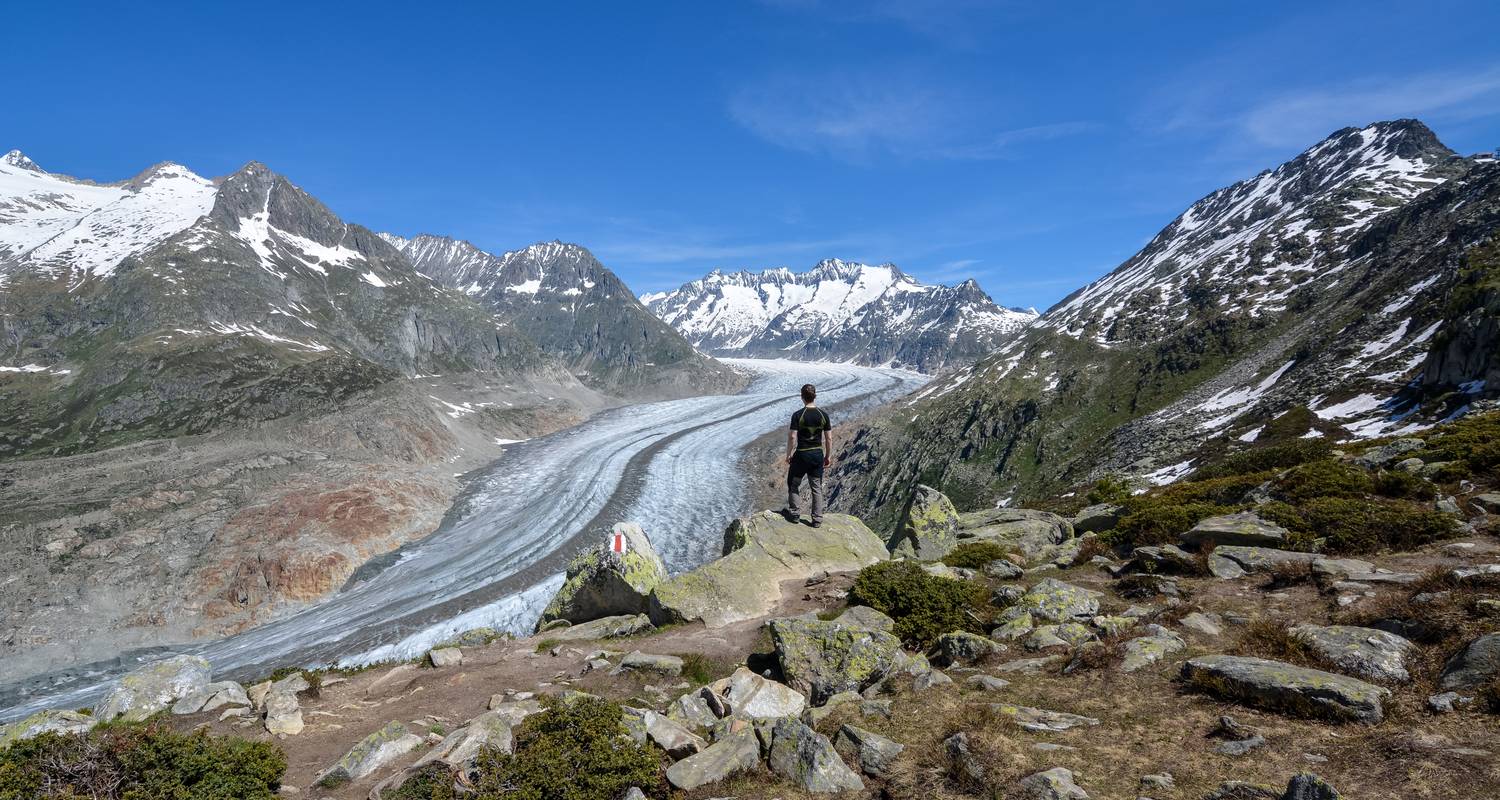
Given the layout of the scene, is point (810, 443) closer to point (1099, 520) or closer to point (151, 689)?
point (1099, 520)

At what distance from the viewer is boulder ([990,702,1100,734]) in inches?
337

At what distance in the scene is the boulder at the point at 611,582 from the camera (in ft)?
72.3

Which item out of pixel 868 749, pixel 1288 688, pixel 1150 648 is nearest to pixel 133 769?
pixel 868 749

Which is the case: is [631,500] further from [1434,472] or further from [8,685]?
[1434,472]

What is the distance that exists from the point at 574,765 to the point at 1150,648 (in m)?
9.65

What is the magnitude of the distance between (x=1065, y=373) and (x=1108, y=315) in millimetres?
35087

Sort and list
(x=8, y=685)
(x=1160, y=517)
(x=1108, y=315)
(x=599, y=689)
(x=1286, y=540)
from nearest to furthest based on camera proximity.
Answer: (x=599, y=689) → (x=1286, y=540) → (x=1160, y=517) → (x=8, y=685) → (x=1108, y=315)

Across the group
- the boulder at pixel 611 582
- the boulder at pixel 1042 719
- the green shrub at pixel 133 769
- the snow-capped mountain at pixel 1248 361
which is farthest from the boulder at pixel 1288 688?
the snow-capped mountain at pixel 1248 361

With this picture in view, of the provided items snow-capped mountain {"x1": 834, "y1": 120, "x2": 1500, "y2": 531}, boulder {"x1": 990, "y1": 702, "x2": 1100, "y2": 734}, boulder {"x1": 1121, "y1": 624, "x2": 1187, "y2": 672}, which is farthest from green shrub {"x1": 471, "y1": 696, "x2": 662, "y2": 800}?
snow-capped mountain {"x1": 834, "y1": 120, "x2": 1500, "y2": 531}

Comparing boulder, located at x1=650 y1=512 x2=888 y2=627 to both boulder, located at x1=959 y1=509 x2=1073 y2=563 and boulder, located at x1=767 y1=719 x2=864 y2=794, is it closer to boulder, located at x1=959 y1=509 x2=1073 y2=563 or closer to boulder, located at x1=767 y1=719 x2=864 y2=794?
boulder, located at x1=959 y1=509 x2=1073 y2=563

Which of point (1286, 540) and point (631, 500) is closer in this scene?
point (1286, 540)

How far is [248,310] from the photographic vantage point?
17762cm

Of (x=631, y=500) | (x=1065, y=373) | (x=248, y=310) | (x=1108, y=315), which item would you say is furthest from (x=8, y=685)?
(x=1108, y=315)

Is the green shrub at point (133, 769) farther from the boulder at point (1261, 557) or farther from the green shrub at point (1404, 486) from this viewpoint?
the green shrub at point (1404, 486)
